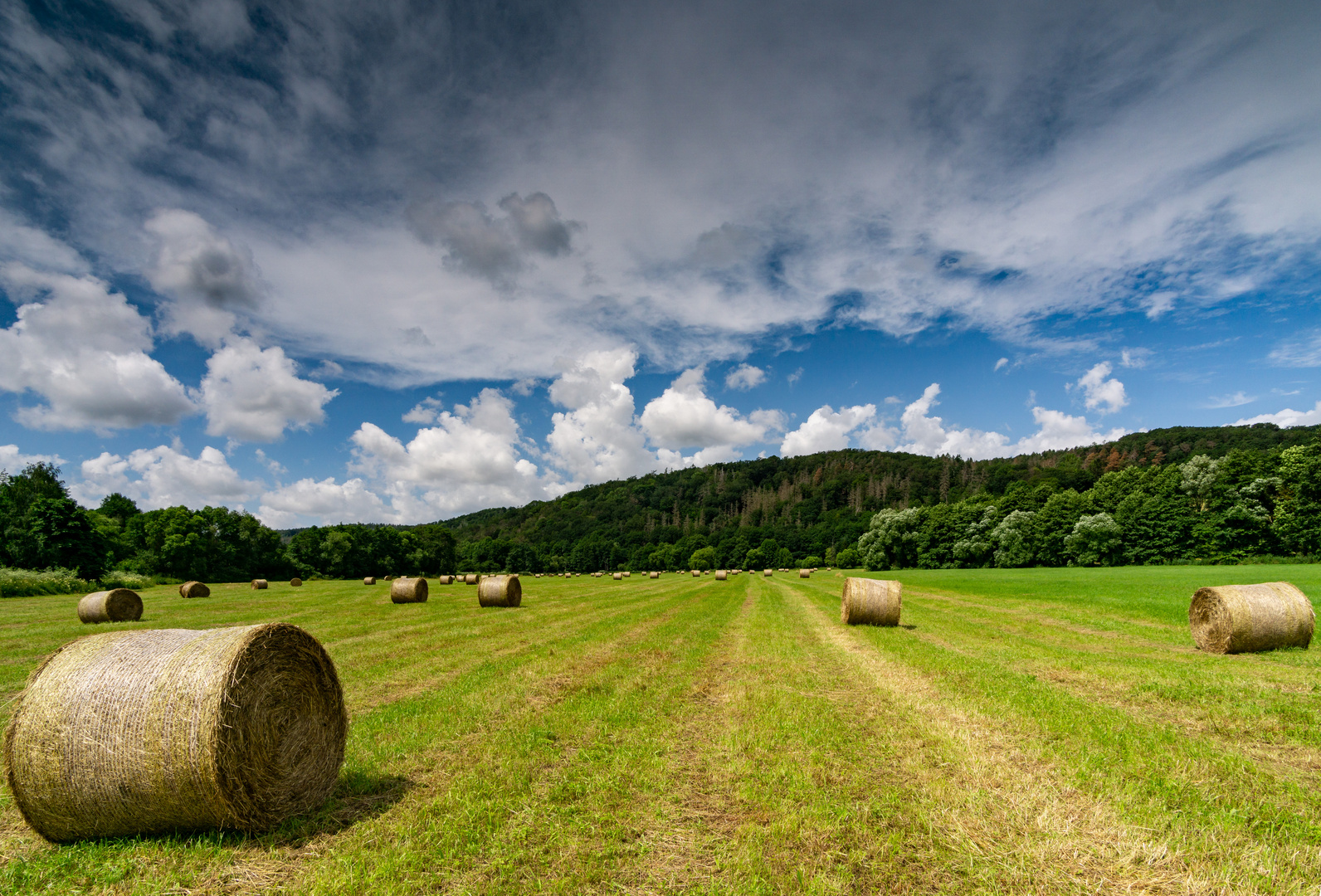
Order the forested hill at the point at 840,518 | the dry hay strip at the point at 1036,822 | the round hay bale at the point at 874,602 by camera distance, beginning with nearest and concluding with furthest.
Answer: the dry hay strip at the point at 1036,822 < the round hay bale at the point at 874,602 < the forested hill at the point at 840,518

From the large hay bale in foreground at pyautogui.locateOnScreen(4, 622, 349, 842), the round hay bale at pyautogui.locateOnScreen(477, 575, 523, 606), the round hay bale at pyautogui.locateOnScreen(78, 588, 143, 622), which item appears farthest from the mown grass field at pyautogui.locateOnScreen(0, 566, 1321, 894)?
the round hay bale at pyautogui.locateOnScreen(477, 575, 523, 606)

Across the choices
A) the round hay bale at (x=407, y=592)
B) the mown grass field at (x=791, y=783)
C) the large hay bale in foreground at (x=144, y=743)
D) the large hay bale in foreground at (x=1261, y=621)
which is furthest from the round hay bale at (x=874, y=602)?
the round hay bale at (x=407, y=592)

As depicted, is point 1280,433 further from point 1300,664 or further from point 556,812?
point 556,812

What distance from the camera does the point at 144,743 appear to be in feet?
17.7

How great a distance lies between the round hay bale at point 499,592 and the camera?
31281mm

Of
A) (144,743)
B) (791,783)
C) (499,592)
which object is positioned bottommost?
(499,592)

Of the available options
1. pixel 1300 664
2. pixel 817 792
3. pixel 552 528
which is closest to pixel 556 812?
pixel 817 792

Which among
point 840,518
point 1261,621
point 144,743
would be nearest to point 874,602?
point 1261,621

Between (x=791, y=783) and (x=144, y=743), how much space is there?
261 inches

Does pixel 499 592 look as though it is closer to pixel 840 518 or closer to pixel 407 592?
pixel 407 592

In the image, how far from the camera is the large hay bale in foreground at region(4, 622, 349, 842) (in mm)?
5418

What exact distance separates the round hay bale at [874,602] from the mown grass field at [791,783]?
5.06 metres

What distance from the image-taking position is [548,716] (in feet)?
31.2

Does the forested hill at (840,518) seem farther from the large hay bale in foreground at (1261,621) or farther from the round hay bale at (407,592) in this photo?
the round hay bale at (407,592)
